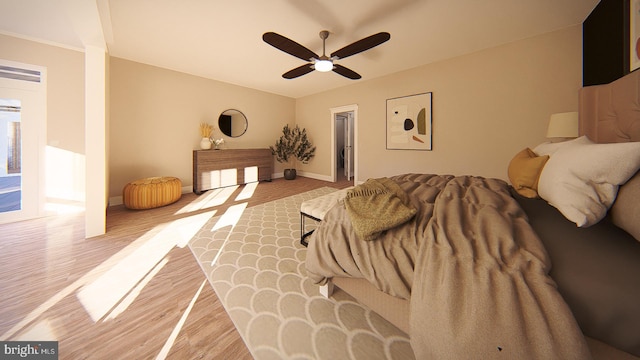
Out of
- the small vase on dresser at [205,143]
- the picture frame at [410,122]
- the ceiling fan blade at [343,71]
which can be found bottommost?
the small vase on dresser at [205,143]

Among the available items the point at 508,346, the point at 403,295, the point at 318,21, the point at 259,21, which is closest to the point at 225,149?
the point at 259,21

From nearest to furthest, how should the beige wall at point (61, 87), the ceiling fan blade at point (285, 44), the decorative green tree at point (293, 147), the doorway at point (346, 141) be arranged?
1. the ceiling fan blade at point (285, 44)
2. the beige wall at point (61, 87)
3. the doorway at point (346, 141)
4. the decorative green tree at point (293, 147)

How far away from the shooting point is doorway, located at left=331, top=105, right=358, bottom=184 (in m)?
5.19

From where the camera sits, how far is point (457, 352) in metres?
0.67

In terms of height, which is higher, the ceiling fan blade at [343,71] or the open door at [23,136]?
the ceiling fan blade at [343,71]

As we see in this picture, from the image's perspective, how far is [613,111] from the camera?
164 cm

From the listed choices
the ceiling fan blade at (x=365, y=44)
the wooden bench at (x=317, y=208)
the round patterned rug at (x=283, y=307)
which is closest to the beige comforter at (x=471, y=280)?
the round patterned rug at (x=283, y=307)

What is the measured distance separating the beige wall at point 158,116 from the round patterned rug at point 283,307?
2.61 m

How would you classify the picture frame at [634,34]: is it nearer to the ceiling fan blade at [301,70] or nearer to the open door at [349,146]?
the ceiling fan blade at [301,70]

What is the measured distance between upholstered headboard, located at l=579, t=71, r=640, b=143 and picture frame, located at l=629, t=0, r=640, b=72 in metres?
0.24

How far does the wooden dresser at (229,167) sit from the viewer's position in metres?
4.31

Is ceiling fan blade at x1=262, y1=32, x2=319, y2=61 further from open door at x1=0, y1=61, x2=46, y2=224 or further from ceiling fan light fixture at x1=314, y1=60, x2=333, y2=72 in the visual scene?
open door at x1=0, y1=61, x2=46, y2=224

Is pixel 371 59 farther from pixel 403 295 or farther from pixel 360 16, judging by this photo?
pixel 403 295

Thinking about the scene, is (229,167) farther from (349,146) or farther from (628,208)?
(628,208)
